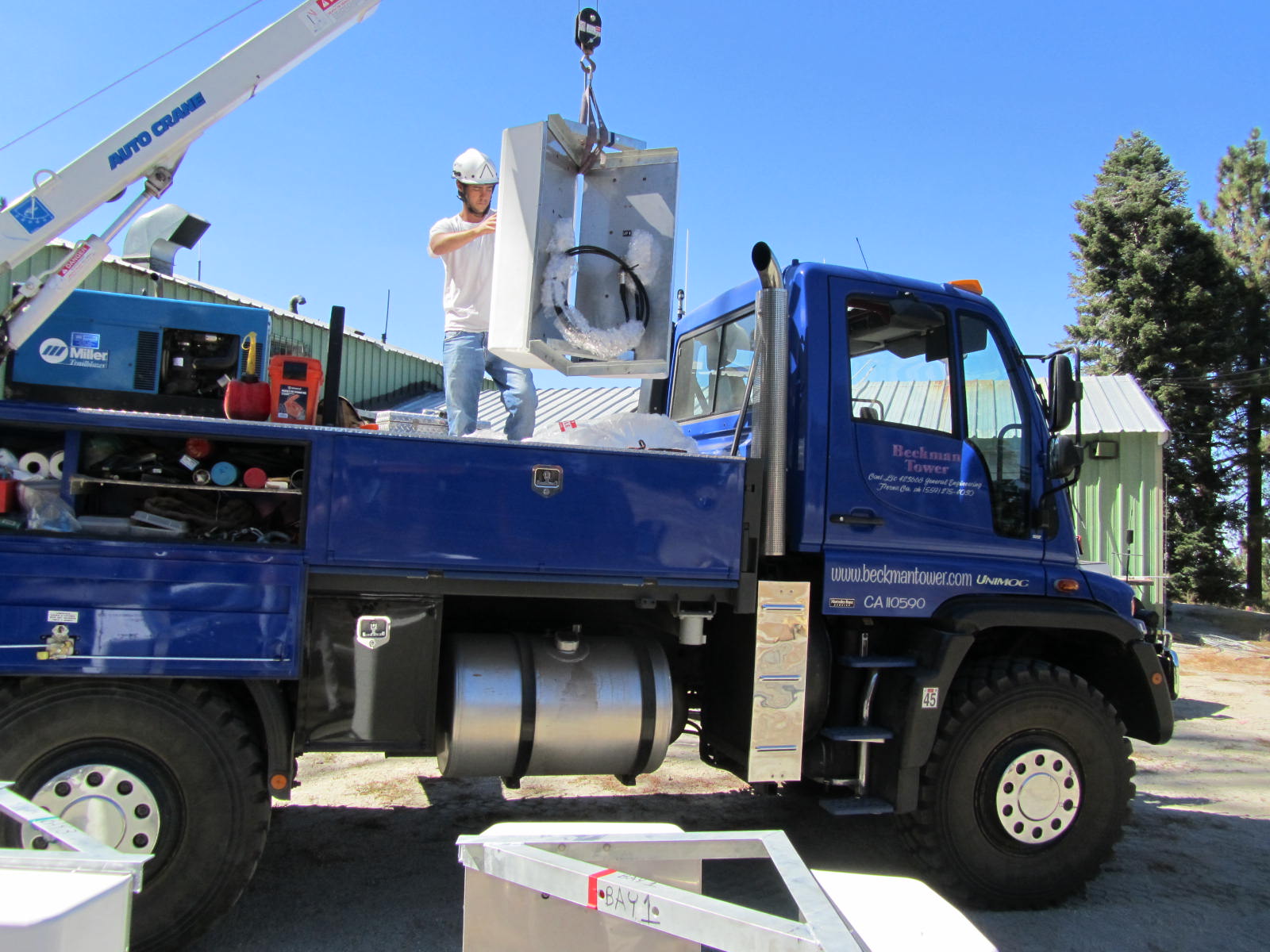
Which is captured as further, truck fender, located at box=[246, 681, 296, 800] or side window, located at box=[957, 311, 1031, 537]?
side window, located at box=[957, 311, 1031, 537]

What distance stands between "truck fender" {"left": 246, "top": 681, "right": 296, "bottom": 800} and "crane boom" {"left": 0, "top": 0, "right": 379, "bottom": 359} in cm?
170

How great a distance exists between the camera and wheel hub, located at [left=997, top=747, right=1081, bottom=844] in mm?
4297

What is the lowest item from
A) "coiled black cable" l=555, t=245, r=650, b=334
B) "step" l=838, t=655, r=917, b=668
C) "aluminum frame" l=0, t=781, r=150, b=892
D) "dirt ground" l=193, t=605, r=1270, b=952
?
"dirt ground" l=193, t=605, r=1270, b=952

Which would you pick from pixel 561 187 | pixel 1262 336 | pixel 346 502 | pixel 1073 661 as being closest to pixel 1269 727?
pixel 1073 661

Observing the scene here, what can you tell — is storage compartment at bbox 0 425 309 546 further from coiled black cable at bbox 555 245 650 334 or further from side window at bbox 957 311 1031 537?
side window at bbox 957 311 1031 537

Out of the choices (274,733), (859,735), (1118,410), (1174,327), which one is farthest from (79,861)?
(1174,327)

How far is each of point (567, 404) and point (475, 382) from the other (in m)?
12.6

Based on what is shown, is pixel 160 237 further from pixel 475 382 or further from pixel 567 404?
pixel 567 404

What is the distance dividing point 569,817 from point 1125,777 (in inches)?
118

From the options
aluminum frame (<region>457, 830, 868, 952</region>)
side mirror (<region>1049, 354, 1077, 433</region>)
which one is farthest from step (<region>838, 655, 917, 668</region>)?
aluminum frame (<region>457, 830, 868, 952</region>)

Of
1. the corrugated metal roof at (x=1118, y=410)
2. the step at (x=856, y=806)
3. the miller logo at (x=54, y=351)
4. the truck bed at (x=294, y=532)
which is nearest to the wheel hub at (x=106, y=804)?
the truck bed at (x=294, y=532)

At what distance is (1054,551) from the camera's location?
4.64 m

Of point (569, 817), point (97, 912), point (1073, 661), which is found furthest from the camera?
point (569, 817)

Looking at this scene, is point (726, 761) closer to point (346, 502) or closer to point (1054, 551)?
point (1054, 551)
